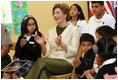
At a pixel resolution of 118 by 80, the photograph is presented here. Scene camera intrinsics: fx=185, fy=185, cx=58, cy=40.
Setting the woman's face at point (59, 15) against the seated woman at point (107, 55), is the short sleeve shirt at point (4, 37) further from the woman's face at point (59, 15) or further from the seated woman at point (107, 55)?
the seated woman at point (107, 55)

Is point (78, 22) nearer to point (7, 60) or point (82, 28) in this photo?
point (82, 28)

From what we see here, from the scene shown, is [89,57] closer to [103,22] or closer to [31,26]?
[103,22]

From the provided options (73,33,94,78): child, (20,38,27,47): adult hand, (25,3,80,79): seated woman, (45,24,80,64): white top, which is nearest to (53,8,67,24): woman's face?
(25,3,80,79): seated woman

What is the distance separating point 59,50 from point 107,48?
1.02 m

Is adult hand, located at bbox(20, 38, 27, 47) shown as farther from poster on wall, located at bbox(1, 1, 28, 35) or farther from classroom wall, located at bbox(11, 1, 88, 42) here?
poster on wall, located at bbox(1, 1, 28, 35)

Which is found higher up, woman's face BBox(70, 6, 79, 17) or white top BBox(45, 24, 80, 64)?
woman's face BBox(70, 6, 79, 17)

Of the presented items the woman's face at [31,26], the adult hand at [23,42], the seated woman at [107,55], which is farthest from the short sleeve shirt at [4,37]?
the seated woman at [107,55]

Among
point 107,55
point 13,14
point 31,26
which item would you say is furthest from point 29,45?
point 13,14

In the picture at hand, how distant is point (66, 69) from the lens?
2.15 metres

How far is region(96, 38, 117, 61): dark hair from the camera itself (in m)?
1.39

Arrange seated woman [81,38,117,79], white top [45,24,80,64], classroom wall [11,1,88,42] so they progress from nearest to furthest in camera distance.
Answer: seated woman [81,38,117,79], white top [45,24,80,64], classroom wall [11,1,88,42]

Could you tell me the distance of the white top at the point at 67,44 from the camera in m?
2.25

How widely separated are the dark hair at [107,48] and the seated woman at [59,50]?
0.75 metres

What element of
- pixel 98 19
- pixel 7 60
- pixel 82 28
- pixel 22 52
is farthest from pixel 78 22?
pixel 7 60
